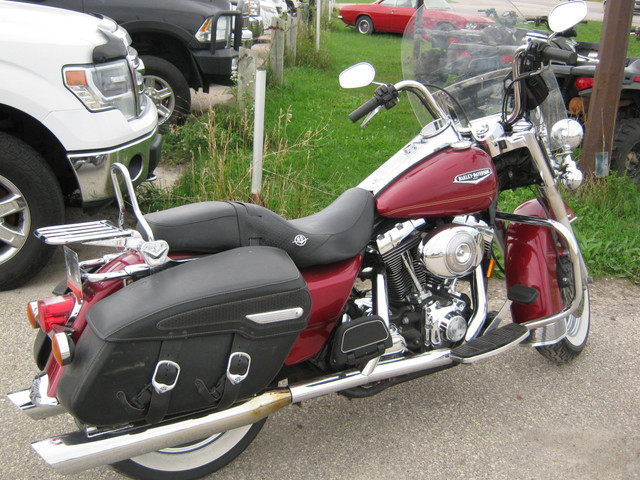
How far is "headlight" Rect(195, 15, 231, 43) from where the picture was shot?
668 cm

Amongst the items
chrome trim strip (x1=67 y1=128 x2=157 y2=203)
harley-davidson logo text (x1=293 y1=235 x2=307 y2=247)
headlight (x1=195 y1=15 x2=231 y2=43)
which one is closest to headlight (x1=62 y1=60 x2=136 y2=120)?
chrome trim strip (x1=67 y1=128 x2=157 y2=203)

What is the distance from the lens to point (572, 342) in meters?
3.50

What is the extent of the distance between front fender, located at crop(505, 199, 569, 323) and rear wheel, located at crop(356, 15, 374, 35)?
16619mm

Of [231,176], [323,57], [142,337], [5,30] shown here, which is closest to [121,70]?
[5,30]

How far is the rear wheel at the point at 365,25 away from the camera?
18.8 meters

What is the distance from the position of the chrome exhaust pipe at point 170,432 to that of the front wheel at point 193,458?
0.19 metres

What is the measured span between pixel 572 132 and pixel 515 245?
0.57 metres

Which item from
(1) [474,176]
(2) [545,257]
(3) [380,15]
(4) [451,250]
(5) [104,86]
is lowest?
(3) [380,15]

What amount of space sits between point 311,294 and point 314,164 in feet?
11.6

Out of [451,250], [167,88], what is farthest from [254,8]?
[451,250]

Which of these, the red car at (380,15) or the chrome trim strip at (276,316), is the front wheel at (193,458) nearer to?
the chrome trim strip at (276,316)

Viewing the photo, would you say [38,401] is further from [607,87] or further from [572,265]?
[607,87]

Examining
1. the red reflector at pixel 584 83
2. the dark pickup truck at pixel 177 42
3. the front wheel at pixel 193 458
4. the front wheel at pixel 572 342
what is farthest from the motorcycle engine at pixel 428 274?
the dark pickup truck at pixel 177 42

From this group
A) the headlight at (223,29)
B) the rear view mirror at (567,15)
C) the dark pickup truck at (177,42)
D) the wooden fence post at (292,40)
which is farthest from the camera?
the wooden fence post at (292,40)
